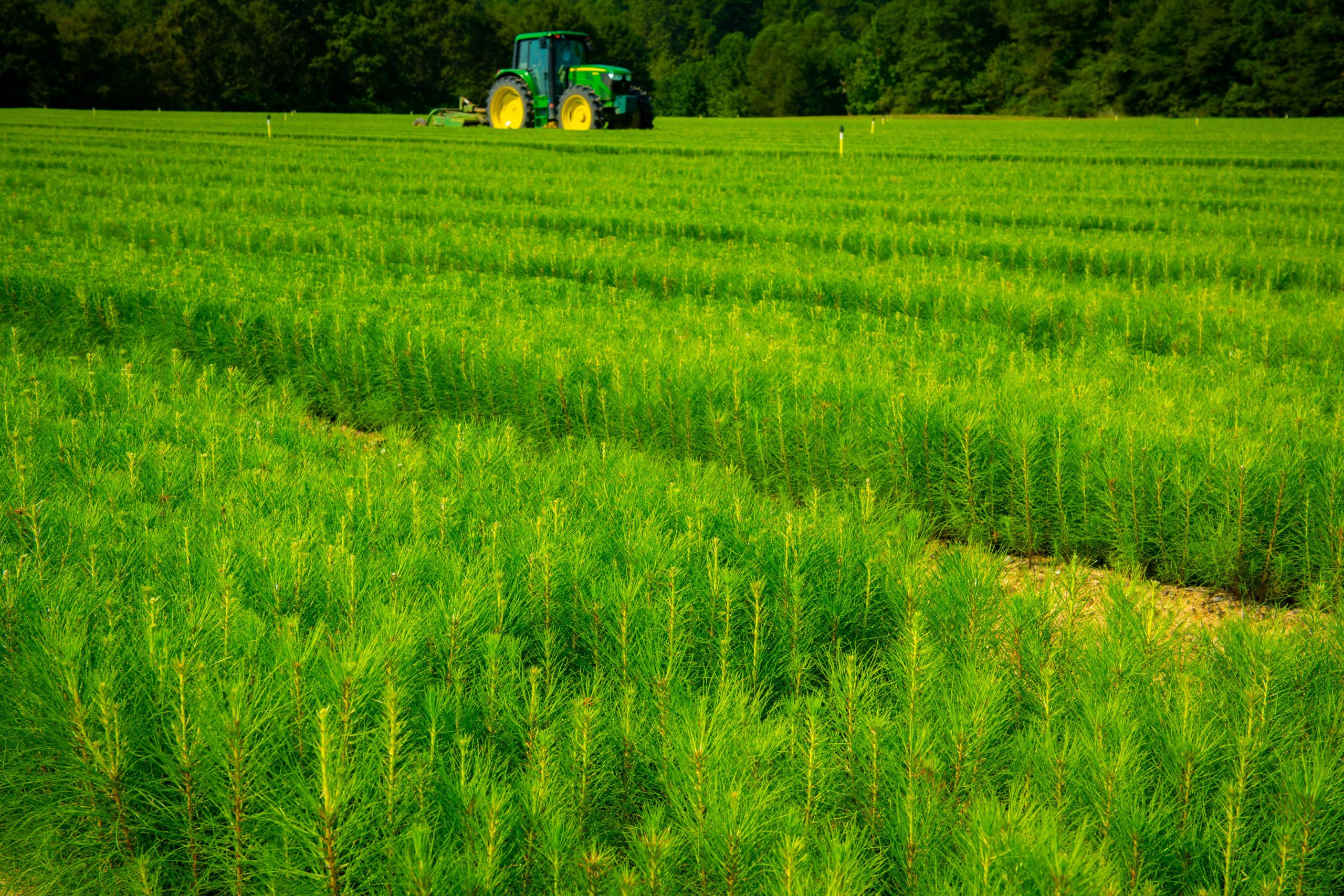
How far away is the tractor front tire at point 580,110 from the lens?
34219mm

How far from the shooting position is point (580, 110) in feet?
115

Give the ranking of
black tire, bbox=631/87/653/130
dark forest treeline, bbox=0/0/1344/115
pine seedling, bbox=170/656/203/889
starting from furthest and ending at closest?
1. dark forest treeline, bbox=0/0/1344/115
2. black tire, bbox=631/87/653/130
3. pine seedling, bbox=170/656/203/889

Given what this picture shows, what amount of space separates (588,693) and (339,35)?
8440cm

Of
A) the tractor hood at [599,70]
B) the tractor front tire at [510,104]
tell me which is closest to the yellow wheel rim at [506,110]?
the tractor front tire at [510,104]

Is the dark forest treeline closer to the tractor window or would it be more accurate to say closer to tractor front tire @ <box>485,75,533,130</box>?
tractor front tire @ <box>485,75,533,130</box>

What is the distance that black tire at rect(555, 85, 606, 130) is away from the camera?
112ft

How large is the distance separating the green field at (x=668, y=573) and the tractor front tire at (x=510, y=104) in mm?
26675

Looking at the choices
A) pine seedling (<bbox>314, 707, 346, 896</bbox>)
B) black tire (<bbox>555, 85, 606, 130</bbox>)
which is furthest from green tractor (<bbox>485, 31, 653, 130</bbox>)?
pine seedling (<bbox>314, 707, 346, 896</bbox>)

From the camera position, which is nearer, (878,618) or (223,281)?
(878,618)

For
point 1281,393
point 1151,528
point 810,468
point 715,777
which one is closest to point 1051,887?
point 715,777

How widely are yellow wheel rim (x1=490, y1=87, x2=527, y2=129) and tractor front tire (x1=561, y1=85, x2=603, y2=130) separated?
6.18 ft

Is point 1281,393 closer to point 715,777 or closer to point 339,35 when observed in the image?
point 715,777

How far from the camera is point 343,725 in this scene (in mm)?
2535

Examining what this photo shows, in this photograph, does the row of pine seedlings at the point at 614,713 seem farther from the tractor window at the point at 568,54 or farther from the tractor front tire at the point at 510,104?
the tractor window at the point at 568,54
